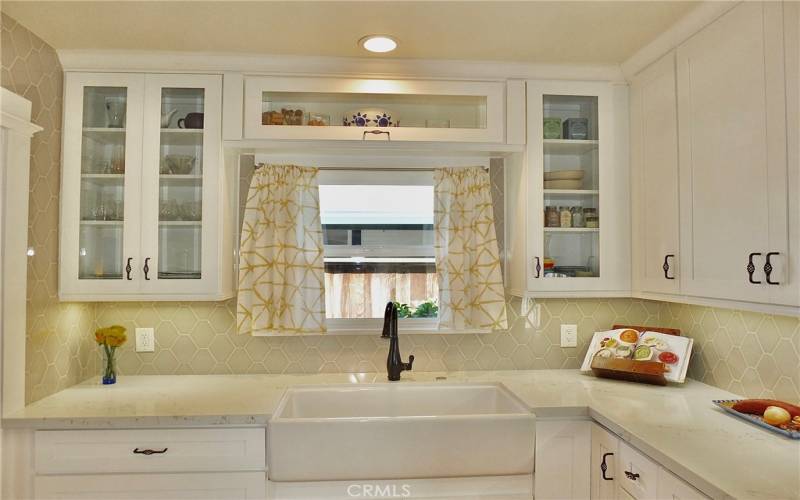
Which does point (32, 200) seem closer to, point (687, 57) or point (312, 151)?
point (312, 151)

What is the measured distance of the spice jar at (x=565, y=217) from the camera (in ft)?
7.39

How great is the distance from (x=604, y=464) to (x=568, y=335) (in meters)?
0.85

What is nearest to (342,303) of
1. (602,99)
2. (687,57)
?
(602,99)

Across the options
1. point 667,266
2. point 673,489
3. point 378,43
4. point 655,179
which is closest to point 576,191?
point 655,179

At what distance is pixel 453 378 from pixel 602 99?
1431 mm

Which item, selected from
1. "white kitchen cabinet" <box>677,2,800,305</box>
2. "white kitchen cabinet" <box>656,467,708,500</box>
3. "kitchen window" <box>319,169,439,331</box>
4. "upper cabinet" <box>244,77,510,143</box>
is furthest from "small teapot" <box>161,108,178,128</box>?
"white kitchen cabinet" <box>656,467,708,500</box>

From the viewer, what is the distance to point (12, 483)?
5.59ft

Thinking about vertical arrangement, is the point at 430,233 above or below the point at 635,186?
below

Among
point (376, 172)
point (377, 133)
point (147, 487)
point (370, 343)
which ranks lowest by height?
point (147, 487)

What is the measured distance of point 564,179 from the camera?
7.41 ft

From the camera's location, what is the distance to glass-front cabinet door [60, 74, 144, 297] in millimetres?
2082

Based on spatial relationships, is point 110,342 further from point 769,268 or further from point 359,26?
point 769,268

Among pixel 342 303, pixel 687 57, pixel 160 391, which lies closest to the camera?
pixel 687 57

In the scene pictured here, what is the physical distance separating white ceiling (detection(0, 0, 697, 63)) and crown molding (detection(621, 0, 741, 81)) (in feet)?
0.10
